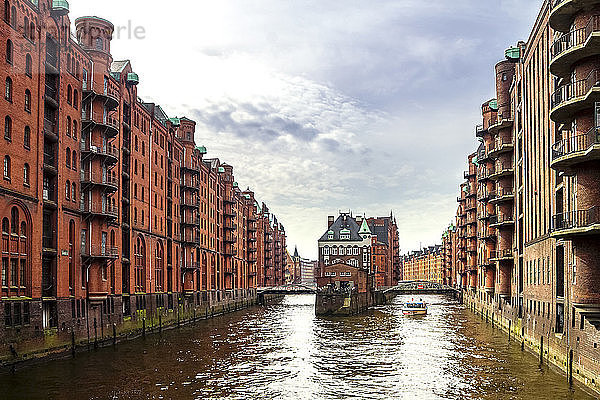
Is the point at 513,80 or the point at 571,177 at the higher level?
the point at 513,80

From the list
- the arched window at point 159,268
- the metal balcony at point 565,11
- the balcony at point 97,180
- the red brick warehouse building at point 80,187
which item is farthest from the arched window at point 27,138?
the arched window at point 159,268

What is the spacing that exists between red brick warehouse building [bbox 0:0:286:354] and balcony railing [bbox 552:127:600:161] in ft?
A: 101

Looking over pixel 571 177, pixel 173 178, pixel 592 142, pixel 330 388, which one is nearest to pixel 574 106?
pixel 592 142

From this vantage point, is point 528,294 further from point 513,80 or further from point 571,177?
point 513,80

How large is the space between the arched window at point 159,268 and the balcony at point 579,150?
1999 inches

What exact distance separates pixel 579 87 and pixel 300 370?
76.8ft

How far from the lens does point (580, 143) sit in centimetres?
3441

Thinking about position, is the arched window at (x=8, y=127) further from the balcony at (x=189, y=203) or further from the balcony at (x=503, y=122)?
the balcony at (x=189, y=203)

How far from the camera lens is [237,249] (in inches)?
5034

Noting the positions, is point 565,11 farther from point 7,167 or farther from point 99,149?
point 99,149

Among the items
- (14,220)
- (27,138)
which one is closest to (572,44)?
(27,138)

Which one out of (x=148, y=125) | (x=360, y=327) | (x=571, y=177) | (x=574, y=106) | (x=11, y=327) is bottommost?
(x=360, y=327)

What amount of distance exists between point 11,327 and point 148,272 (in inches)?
1255

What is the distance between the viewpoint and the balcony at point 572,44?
32.8 metres
